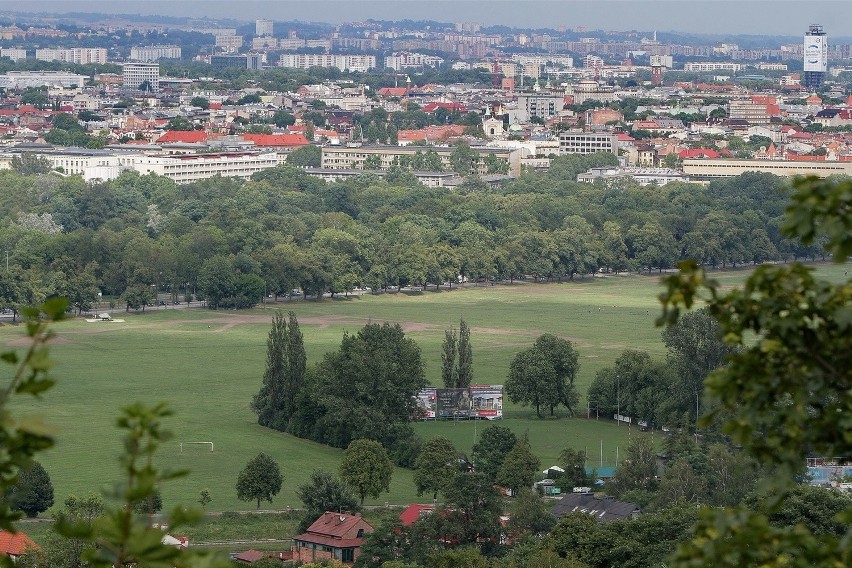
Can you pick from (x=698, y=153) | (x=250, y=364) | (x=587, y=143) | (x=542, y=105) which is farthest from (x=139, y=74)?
(x=250, y=364)

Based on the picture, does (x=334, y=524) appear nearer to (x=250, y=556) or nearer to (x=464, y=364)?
(x=250, y=556)

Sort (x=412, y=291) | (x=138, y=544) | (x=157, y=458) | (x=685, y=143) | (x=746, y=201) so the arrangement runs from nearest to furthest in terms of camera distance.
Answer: (x=138, y=544), (x=157, y=458), (x=412, y=291), (x=746, y=201), (x=685, y=143)

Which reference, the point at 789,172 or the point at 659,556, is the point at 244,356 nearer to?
the point at 659,556

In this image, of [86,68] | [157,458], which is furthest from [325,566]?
[86,68]

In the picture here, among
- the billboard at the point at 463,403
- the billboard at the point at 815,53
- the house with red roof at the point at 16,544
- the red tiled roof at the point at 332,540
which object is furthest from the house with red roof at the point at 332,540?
the billboard at the point at 815,53

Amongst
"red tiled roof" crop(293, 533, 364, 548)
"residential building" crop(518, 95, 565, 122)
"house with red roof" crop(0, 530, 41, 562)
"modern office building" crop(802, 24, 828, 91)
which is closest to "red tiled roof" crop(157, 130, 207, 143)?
"residential building" crop(518, 95, 565, 122)

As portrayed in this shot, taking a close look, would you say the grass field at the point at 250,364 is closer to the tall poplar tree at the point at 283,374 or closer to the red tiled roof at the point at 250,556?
the tall poplar tree at the point at 283,374

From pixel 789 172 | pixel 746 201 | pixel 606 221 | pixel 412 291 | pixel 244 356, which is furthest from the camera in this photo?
pixel 789 172

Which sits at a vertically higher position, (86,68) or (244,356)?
(86,68)
